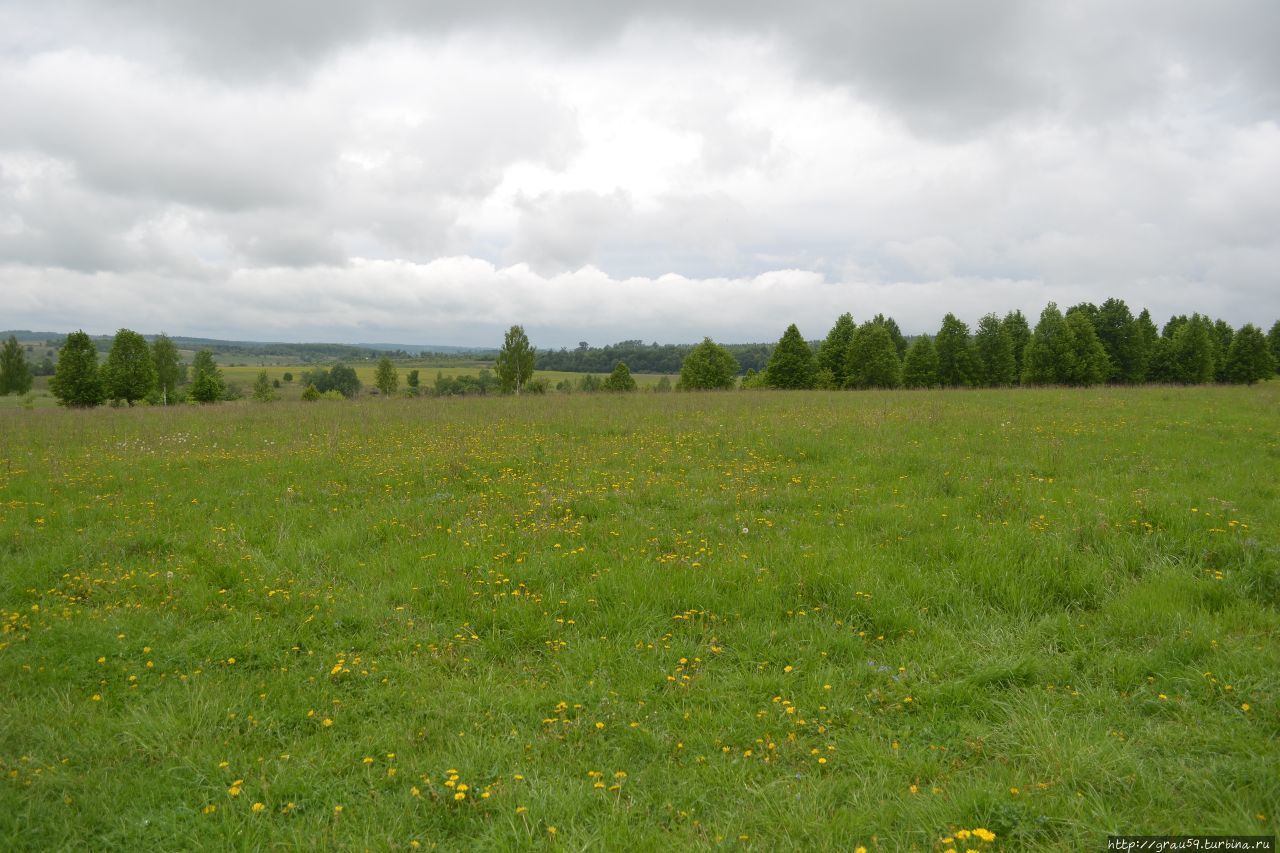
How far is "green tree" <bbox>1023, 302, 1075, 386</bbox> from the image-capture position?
1634 inches

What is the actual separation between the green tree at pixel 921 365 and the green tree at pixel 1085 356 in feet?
26.1

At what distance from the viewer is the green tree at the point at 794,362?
46.5m

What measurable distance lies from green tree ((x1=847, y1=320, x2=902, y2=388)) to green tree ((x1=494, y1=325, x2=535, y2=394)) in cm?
2518

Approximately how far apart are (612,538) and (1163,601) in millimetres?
5241

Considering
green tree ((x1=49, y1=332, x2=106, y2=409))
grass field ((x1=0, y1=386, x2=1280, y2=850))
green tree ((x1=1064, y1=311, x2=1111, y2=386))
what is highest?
green tree ((x1=1064, y1=311, x2=1111, y2=386))

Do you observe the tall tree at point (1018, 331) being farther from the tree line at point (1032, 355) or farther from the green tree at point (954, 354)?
the green tree at point (954, 354)

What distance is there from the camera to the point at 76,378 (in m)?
39.7

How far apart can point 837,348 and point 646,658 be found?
46.8m

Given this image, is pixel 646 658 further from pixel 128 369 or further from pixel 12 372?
pixel 12 372

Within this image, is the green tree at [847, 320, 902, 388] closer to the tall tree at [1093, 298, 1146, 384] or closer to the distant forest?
the tall tree at [1093, 298, 1146, 384]

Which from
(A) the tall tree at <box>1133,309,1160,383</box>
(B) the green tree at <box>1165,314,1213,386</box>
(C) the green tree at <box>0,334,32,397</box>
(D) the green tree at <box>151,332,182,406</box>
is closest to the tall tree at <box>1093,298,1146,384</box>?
(A) the tall tree at <box>1133,309,1160,383</box>

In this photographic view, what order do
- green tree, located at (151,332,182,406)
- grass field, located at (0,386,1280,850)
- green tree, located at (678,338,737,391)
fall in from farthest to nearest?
green tree, located at (151,332,182,406)
green tree, located at (678,338,737,391)
grass field, located at (0,386,1280,850)

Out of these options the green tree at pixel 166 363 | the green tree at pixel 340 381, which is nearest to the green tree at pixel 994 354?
the green tree at pixel 166 363

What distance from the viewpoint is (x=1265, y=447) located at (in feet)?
38.0
